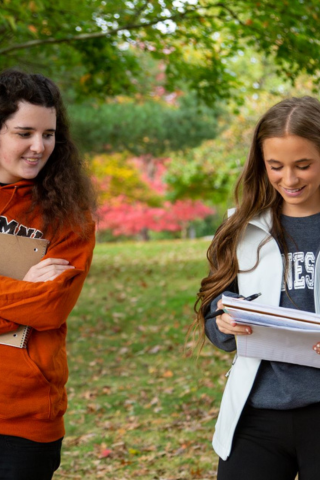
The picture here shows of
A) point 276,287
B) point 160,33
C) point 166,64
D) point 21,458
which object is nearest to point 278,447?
point 276,287

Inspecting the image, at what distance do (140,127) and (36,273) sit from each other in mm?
12656

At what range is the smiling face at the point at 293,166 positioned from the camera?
7.42ft

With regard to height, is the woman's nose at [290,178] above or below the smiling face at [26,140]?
above

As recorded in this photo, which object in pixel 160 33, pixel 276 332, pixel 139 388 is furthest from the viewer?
pixel 160 33

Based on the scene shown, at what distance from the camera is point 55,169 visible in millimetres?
2701

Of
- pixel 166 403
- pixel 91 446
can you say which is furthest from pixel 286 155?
pixel 166 403

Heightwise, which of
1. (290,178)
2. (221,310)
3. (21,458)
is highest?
(290,178)

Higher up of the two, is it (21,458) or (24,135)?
(24,135)

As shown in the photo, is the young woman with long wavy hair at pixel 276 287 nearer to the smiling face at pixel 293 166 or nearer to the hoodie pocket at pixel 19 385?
the smiling face at pixel 293 166

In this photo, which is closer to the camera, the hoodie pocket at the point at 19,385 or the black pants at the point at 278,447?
the black pants at the point at 278,447

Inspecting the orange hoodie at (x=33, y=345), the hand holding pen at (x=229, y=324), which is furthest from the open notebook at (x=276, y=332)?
the orange hoodie at (x=33, y=345)

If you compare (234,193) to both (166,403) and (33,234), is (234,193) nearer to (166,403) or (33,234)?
(33,234)

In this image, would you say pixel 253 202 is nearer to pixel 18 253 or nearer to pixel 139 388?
pixel 18 253

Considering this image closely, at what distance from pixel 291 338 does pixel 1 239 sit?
112 cm
